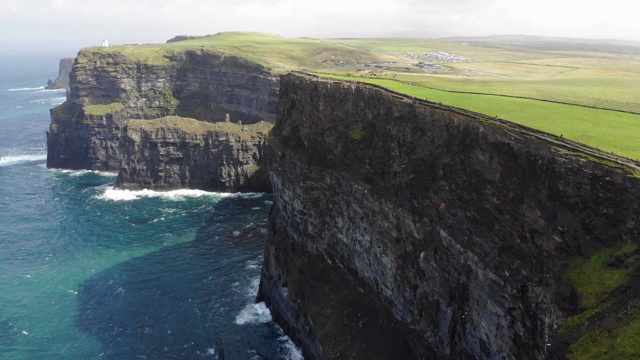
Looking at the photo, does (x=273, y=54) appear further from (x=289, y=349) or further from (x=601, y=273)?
(x=601, y=273)

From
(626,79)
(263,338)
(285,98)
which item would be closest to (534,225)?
(263,338)

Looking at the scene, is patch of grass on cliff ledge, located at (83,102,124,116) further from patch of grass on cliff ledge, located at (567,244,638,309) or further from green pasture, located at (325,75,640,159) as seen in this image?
patch of grass on cliff ledge, located at (567,244,638,309)

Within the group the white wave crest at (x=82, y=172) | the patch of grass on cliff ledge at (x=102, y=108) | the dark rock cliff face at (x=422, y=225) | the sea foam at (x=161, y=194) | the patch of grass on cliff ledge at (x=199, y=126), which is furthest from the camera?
the patch of grass on cliff ledge at (x=102, y=108)

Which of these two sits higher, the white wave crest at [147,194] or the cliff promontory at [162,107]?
the cliff promontory at [162,107]

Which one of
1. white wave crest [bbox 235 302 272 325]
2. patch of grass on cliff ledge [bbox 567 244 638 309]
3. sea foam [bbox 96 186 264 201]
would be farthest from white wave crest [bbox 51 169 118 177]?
patch of grass on cliff ledge [bbox 567 244 638 309]

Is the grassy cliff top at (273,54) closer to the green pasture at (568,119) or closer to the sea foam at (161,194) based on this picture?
the sea foam at (161,194)

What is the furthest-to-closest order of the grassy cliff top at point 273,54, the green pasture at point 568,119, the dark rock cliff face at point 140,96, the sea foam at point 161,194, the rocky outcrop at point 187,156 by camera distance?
the grassy cliff top at point 273,54 → the dark rock cliff face at point 140,96 → the rocky outcrop at point 187,156 → the sea foam at point 161,194 → the green pasture at point 568,119

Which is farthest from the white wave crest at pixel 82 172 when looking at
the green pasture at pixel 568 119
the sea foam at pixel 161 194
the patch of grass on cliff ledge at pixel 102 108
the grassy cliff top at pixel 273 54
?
the green pasture at pixel 568 119
